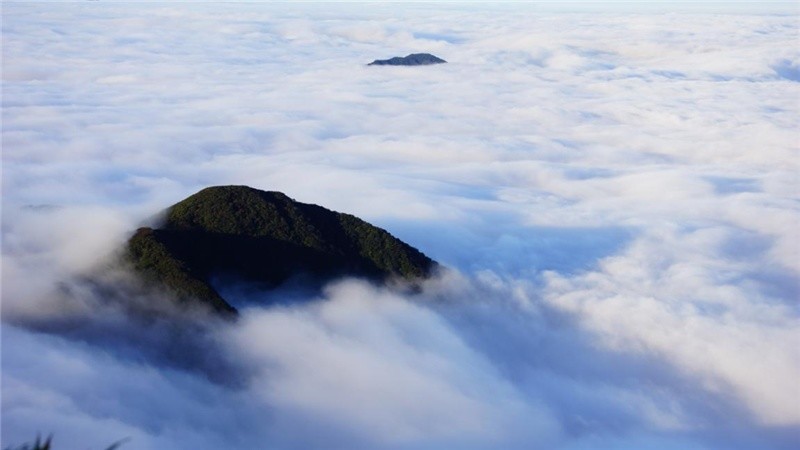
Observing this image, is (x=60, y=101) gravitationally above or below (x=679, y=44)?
below

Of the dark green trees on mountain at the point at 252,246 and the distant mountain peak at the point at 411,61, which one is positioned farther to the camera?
the distant mountain peak at the point at 411,61

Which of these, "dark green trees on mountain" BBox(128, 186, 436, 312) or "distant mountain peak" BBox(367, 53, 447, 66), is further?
"distant mountain peak" BBox(367, 53, 447, 66)

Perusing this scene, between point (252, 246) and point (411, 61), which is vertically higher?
point (411, 61)

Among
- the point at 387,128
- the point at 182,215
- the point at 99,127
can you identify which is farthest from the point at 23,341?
the point at 387,128

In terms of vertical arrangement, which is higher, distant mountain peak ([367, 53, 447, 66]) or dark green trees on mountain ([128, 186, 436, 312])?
distant mountain peak ([367, 53, 447, 66])

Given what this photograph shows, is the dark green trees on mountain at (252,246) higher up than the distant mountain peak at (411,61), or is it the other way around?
the distant mountain peak at (411,61)

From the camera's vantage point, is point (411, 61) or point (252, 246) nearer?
point (252, 246)

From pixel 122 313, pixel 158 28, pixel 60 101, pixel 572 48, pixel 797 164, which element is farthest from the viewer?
pixel 158 28

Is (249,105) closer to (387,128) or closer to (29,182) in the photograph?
(387,128)
